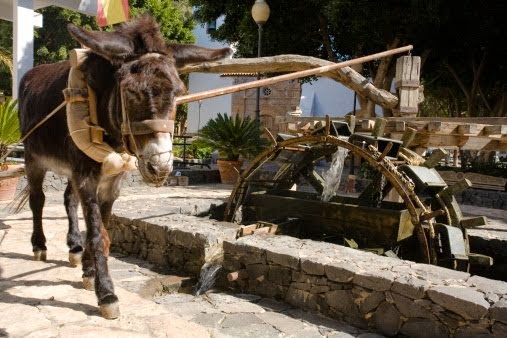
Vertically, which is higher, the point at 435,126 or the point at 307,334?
the point at 435,126

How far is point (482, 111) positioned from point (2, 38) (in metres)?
24.9

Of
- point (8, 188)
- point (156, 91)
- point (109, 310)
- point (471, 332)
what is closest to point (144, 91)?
point (156, 91)

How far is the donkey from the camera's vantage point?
112 inches

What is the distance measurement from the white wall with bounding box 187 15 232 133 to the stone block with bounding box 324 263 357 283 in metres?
22.3

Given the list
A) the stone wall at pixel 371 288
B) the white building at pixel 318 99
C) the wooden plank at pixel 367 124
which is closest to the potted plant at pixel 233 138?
the wooden plank at pixel 367 124

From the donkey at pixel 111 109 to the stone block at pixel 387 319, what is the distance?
1.99 meters

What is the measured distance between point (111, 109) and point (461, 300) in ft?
8.86

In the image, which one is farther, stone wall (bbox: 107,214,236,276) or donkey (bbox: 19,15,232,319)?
stone wall (bbox: 107,214,236,276)

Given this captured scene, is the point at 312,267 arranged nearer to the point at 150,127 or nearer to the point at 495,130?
the point at 150,127

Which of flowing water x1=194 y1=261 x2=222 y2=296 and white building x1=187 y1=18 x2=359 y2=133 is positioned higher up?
white building x1=187 y1=18 x2=359 y2=133

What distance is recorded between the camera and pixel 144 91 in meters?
2.85

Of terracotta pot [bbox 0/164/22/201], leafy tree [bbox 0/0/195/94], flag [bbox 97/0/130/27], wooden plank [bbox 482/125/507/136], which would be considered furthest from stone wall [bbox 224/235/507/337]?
leafy tree [bbox 0/0/195/94]

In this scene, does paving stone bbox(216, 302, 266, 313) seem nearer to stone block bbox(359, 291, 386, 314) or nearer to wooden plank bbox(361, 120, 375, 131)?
stone block bbox(359, 291, 386, 314)

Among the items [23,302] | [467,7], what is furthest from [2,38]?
[23,302]
